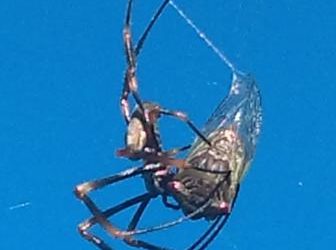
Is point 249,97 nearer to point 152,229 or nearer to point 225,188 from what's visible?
point 225,188

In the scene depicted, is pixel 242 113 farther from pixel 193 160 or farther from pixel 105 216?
pixel 105 216

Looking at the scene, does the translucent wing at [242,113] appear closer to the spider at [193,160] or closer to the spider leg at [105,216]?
the spider at [193,160]

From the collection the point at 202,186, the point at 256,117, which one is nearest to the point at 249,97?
the point at 256,117

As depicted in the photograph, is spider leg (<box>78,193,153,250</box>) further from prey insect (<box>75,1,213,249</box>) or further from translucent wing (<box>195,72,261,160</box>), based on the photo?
translucent wing (<box>195,72,261,160</box>)

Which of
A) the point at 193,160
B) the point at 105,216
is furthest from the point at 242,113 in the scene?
the point at 105,216

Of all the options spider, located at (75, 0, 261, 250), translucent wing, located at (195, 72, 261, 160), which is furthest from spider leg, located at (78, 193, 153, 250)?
translucent wing, located at (195, 72, 261, 160)

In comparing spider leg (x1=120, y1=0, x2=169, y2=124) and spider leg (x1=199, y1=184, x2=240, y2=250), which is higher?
spider leg (x1=120, y1=0, x2=169, y2=124)

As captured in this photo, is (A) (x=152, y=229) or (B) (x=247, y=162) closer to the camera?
(A) (x=152, y=229)
